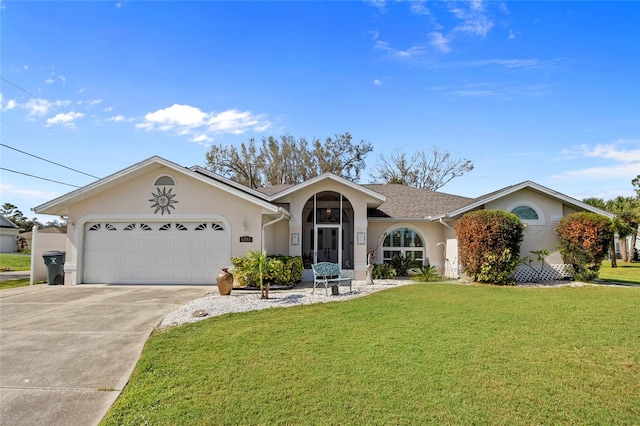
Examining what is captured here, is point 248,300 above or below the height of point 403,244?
below

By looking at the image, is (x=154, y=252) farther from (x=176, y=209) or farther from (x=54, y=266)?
(x=54, y=266)

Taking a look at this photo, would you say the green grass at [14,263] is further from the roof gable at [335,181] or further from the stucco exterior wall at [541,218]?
A: the stucco exterior wall at [541,218]

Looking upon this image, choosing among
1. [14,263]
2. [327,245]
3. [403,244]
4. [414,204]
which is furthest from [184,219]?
[14,263]

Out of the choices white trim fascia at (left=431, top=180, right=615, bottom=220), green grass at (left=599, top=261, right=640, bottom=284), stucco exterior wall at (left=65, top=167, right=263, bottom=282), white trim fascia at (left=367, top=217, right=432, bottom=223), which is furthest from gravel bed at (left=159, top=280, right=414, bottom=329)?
green grass at (left=599, top=261, right=640, bottom=284)

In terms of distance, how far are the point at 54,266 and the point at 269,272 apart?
931cm

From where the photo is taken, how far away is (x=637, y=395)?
4.45 meters

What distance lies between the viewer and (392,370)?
5.17 m

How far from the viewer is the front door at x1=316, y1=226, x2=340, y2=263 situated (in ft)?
58.4

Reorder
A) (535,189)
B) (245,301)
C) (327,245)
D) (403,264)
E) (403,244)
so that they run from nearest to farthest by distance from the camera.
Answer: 1. (245,301)
2. (535,189)
3. (403,264)
4. (403,244)
5. (327,245)

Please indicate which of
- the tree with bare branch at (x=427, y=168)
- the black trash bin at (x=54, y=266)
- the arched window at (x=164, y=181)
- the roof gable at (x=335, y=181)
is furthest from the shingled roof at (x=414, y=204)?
the tree with bare branch at (x=427, y=168)

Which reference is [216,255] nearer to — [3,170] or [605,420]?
[605,420]

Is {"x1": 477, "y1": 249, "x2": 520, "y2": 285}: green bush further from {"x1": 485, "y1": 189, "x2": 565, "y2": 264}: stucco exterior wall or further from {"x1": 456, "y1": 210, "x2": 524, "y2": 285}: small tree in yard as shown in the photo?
{"x1": 485, "y1": 189, "x2": 565, "y2": 264}: stucco exterior wall

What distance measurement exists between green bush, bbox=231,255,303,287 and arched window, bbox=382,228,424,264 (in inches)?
224

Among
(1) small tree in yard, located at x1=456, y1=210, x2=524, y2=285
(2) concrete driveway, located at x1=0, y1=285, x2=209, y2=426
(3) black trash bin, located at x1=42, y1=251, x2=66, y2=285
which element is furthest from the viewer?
(3) black trash bin, located at x1=42, y1=251, x2=66, y2=285
